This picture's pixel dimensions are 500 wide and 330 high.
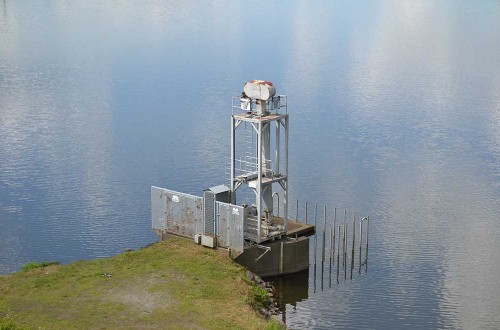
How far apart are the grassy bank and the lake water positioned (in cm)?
456

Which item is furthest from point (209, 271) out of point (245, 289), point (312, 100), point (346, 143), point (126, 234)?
point (312, 100)

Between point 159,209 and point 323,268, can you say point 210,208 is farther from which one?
point 323,268

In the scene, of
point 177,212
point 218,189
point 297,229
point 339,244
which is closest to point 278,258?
point 297,229

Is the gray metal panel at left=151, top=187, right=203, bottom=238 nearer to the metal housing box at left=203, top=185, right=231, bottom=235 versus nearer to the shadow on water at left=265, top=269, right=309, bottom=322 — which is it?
the metal housing box at left=203, top=185, right=231, bottom=235

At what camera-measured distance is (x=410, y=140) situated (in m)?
71.2

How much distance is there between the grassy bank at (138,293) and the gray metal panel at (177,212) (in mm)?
1135

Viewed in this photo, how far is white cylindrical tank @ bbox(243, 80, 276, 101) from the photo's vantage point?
145ft

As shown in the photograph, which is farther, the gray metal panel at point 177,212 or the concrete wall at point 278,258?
the gray metal panel at point 177,212

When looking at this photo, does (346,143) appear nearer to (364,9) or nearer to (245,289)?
(245,289)

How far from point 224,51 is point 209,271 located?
222 ft

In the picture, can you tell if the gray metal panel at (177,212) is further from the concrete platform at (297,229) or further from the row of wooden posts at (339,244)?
the row of wooden posts at (339,244)

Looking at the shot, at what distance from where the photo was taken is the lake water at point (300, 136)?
46.9m

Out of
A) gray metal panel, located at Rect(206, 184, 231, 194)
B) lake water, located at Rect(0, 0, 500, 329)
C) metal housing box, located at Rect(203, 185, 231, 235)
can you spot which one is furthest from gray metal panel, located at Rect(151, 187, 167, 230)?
Answer: lake water, located at Rect(0, 0, 500, 329)

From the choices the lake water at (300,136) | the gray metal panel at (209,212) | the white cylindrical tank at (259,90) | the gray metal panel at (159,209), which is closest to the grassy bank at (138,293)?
the gray metal panel at (209,212)
